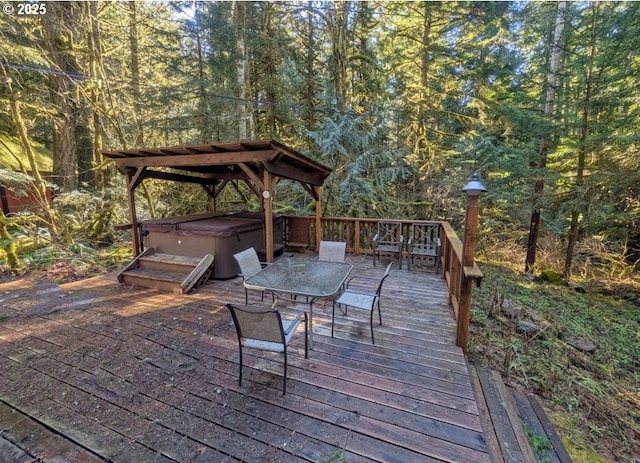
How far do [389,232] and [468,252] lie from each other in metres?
3.77

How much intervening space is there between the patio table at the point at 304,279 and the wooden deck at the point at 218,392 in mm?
649

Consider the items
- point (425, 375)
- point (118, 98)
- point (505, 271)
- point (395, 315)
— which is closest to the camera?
point (425, 375)

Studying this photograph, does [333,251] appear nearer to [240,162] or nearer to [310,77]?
[240,162]

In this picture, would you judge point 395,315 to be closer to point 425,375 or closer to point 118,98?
point 425,375

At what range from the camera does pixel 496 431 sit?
2.09m

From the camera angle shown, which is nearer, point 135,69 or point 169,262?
point 169,262

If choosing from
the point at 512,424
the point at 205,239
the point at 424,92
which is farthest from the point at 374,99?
the point at 512,424

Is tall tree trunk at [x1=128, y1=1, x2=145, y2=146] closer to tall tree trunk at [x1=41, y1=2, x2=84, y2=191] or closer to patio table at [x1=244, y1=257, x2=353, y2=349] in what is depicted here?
tall tree trunk at [x1=41, y1=2, x2=84, y2=191]

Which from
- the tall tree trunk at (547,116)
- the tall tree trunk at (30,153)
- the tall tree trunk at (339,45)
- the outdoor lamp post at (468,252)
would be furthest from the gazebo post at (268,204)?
the tall tree trunk at (547,116)

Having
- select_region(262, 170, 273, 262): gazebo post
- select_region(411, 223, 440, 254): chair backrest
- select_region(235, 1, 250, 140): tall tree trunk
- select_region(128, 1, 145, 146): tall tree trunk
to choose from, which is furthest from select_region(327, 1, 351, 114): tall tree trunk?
select_region(128, 1, 145, 146): tall tree trunk

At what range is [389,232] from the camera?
6.73m

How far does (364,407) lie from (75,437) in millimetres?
2005

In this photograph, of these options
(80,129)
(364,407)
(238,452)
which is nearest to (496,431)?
(364,407)

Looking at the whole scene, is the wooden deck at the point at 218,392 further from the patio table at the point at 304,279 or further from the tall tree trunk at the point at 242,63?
the tall tree trunk at the point at 242,63
